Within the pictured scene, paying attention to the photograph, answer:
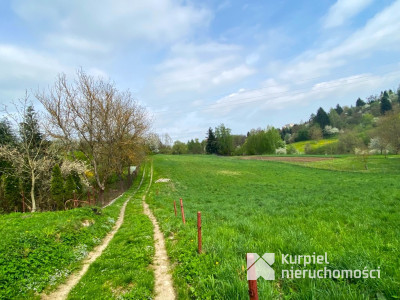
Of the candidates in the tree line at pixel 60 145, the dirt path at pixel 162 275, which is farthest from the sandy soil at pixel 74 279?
the tree line at pixel 60 145

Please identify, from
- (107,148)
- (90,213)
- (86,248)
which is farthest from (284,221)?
(107,148)

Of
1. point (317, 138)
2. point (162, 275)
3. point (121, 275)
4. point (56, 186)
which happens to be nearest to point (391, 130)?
point (317, 138)

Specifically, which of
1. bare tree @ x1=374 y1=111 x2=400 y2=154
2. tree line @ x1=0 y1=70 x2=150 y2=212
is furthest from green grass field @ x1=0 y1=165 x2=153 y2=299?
bare tree @ x1=374 y1=111 x2=400 y2=154

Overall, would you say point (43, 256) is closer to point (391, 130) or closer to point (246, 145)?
point (391, 130)

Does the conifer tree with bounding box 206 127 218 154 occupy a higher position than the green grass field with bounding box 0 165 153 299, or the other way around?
the conifer tree with bounding box 206 127 218 154

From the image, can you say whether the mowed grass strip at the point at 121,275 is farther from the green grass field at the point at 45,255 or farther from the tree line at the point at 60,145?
the tree line at the point at 60,145

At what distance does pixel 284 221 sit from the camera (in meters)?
9.23

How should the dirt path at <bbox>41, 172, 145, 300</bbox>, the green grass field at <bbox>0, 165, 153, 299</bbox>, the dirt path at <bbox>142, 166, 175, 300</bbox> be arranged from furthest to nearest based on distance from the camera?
the green grass field at <bbox>0, 165, 153, 299</bbox> → the dirt path at <bbox>41, 172, 145, 300</bbox> → the dirt path at <bbox>142, 166, 175, 300</bbox>

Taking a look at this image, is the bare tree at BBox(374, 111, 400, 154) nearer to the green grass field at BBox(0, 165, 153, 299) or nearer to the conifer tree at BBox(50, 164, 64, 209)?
the green grass field at BBox(0, 165, 153, 299)

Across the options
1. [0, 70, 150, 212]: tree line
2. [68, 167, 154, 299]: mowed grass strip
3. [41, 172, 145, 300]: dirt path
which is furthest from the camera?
[0, 70, 150, 212]: tree line

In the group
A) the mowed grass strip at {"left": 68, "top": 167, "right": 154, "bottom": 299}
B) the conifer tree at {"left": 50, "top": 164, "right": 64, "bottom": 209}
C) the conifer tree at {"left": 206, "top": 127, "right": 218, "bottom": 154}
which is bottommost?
the mowed grass strip at {"left": 68, "top": 167, "right": 154, "bottom": 299}

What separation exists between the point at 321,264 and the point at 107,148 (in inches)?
1104

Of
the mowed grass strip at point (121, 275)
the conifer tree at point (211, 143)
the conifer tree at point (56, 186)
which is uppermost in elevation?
the conifer tree at point (211, 143)

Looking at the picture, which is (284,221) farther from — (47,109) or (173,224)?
(47,109)
